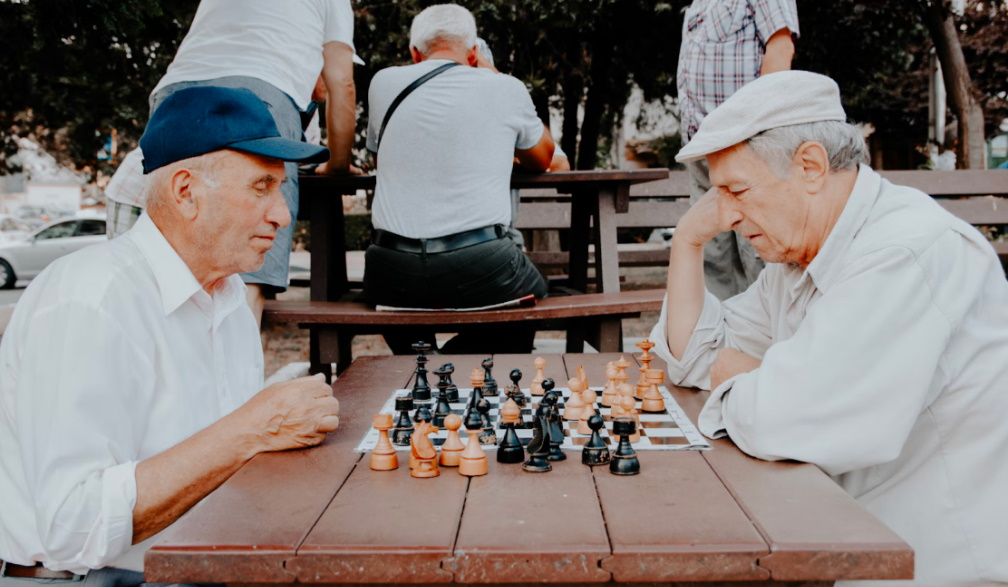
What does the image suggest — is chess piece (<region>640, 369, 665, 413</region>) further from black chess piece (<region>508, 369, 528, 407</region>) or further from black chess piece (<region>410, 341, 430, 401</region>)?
black chess piece (<region>410, 341, 430, 401</region>)

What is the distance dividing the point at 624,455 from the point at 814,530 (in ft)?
1.33

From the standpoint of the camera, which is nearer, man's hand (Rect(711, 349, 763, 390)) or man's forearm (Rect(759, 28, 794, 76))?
man's hand (Rect(711, 349, 763, 390))

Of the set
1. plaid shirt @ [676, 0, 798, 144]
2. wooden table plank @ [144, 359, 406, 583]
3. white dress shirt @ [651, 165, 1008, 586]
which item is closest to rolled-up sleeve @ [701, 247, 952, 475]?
white dress shirt @ [651, 165, 1008, 586]

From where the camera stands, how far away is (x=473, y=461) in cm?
172

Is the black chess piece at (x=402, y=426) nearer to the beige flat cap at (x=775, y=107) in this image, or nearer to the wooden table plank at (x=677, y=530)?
the wooden table plank at (x=677, y=530)

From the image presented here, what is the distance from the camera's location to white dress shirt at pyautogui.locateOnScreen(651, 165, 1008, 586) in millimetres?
1753

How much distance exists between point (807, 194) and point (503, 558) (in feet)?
4.01

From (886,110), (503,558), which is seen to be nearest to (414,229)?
(503,558)

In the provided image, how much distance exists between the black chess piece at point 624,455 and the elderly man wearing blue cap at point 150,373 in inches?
25.4

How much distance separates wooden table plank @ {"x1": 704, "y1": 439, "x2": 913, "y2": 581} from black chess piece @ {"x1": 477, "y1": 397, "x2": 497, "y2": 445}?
1.63 feet

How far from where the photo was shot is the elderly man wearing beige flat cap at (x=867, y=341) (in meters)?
1.76

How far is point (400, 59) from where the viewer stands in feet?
33.9

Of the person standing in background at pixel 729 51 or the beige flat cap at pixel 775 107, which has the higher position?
the person standing in background at pixel 729 51

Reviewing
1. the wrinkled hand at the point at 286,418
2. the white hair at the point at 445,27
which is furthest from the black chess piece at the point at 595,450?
the white hair at the point at 445,27
